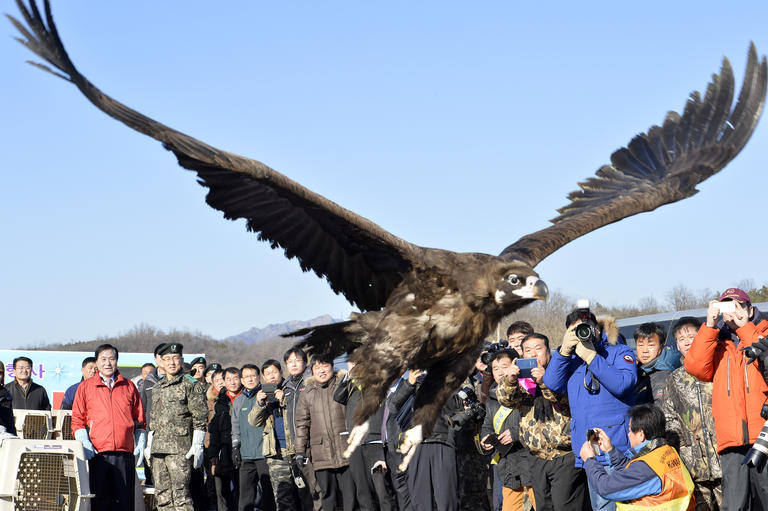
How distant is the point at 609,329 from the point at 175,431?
529cm

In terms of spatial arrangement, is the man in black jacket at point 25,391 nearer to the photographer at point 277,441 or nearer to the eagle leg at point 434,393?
the photographer at point 277,441

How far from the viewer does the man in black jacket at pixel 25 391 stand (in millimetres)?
12391

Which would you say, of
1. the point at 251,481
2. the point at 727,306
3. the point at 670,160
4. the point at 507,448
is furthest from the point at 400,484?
the point at 670,160

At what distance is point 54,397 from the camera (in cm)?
2155

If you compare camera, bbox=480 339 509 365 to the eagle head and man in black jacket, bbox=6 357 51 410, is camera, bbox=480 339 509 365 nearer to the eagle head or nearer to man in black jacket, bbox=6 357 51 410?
the eagle head

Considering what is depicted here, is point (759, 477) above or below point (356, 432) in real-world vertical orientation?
below

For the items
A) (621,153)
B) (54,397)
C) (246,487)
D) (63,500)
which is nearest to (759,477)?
(621,153)

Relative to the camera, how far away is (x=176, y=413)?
403 inches

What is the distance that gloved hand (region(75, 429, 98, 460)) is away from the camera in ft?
30.7

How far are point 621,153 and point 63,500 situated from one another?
7140 millimetres

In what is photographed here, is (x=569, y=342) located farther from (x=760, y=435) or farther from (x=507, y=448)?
(x=507, y=448)

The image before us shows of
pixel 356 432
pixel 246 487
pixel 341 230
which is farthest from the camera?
pixel 246 487

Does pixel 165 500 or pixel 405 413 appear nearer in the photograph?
pixel 405 413

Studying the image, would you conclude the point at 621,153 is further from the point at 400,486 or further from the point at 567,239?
the point at 400,486
